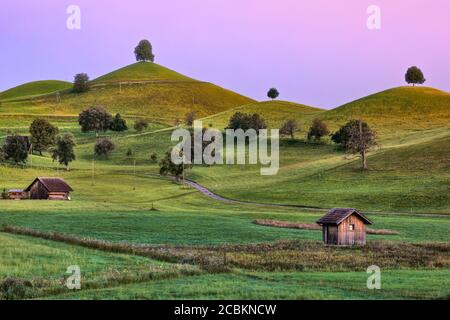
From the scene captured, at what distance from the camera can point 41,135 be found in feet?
491

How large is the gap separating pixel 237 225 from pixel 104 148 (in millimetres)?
89140

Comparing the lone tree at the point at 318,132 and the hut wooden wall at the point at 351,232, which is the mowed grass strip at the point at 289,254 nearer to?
the hut wooden wall at the point at 351,232

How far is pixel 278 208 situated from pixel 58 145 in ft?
191

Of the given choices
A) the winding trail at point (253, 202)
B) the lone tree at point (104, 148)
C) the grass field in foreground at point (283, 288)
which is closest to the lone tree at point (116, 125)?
the lone tree at point (104, 148)

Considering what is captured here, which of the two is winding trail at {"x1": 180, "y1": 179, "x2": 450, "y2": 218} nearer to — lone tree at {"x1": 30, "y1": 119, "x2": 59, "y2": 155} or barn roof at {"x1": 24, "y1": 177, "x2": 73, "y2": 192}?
barn roof at {"x1": 24, "y1": 177, "x2": 73, "y2": 192}

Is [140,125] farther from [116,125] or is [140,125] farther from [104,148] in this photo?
[104,148]

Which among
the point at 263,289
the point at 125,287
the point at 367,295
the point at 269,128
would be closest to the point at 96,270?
the point at 125,287

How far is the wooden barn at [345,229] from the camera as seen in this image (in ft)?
178

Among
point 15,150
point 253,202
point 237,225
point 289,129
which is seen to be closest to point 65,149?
point 15,150

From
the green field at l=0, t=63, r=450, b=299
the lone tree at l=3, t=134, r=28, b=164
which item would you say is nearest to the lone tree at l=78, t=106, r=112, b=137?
the green field at l=0, t=63, r=450, b=299

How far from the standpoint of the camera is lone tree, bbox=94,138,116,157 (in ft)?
489

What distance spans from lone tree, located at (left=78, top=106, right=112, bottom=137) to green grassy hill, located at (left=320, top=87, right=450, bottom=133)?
60.1 metres

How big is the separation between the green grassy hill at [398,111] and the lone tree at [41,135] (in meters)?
69.1

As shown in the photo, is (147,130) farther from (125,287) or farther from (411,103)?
(125,287)
